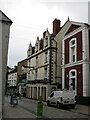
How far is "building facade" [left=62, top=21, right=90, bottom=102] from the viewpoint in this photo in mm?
27147

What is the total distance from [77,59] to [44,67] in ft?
33.3

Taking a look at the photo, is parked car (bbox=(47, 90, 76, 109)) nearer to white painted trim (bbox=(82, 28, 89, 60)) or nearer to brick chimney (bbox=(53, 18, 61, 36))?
white painted trim (bbox=(82, 28, 89, 60))

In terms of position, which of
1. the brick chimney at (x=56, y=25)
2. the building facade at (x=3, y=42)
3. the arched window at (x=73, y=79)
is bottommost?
the arched window at (x=73, y=79)

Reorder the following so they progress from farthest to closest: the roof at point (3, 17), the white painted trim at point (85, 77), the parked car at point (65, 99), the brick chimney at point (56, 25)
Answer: the brick chimney at point (56, 25), the white painted trim at point (85, 77), the parked car at point (65, 99), the roof at point (3, 17)

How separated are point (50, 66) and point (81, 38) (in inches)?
353

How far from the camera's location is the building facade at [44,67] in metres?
35.6

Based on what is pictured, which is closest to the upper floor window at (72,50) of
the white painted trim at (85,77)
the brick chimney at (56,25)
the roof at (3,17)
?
the white painted trim at (85,77)

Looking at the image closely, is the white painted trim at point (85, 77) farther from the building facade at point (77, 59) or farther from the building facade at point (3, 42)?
the building facade at point (3, 42)

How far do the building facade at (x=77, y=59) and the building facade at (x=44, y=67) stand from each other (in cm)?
324

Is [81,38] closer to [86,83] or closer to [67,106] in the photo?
[86,83]

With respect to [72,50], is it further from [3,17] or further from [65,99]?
[3,17]

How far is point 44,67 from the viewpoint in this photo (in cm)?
3838

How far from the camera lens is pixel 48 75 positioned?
3591 cm

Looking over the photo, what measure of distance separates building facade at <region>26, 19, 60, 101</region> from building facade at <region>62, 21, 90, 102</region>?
3.24m
